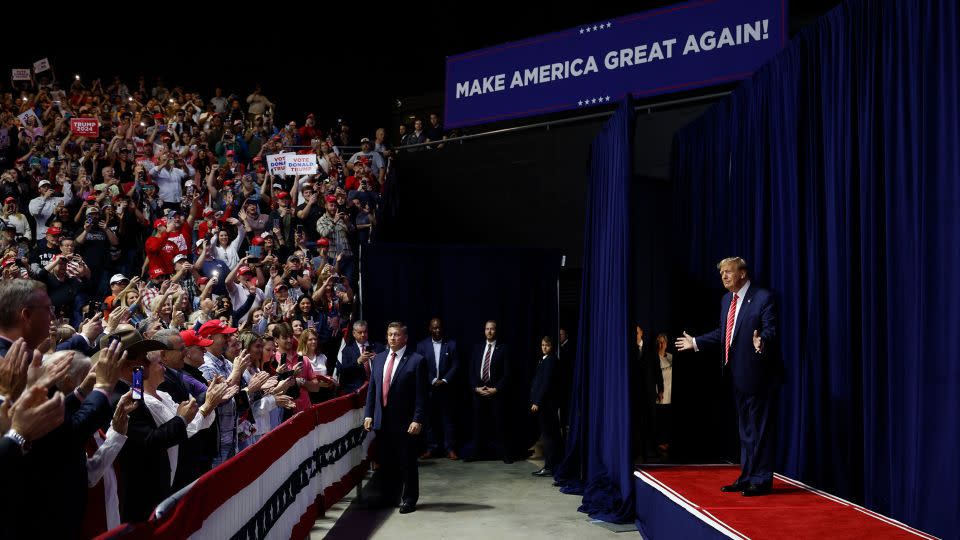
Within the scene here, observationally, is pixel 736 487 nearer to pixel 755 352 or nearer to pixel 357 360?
pixel 755 352

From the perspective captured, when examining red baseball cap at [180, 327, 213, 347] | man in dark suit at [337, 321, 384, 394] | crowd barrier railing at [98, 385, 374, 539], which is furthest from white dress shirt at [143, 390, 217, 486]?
man in dark suit at [337, 321, 384, 394]

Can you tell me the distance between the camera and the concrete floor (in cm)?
757

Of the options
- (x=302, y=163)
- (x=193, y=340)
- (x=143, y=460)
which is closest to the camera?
(x=143, y=460)

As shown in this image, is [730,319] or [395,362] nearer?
[730,319]

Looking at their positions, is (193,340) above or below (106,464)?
above

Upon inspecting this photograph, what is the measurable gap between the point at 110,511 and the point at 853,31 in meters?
5.60

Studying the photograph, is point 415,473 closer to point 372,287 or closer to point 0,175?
point 372,287

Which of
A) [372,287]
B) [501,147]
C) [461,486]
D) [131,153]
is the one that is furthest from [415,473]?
[131,153]

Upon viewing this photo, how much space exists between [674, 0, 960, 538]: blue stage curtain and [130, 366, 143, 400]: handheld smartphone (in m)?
4.20

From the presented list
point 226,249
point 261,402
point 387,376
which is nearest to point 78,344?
point 261,402

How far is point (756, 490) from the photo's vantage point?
6461mm

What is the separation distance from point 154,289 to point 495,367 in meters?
4.41

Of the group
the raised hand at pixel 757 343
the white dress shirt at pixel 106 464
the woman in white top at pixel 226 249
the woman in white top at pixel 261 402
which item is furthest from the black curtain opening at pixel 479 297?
the white dress shirt at pixel 106 464

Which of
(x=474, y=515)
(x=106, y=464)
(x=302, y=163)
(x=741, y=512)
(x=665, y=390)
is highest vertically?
(x=302, y=163)
